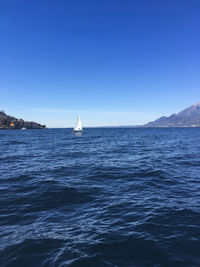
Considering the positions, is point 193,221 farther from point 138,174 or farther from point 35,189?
point 35,189

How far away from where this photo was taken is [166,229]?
258 inches

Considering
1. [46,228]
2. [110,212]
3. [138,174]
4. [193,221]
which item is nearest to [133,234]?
[110,212]

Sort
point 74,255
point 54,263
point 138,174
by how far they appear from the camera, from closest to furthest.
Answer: point 54,263, point 74,255, point 138,174

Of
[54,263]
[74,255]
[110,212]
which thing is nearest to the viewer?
[54,263]

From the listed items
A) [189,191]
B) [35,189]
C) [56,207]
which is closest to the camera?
[56,207]

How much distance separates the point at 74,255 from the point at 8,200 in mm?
6473

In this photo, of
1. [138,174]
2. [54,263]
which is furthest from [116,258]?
[138,174]

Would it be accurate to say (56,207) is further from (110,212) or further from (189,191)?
(189,191)

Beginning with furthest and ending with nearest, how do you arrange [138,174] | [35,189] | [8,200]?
[138,174] → [35,189] → [8,200]

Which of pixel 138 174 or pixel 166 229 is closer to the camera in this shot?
pixel 166 229

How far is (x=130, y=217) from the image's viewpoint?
24.6 ft

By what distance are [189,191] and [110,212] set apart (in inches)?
241

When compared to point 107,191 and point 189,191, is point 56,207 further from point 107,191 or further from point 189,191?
point 189,191

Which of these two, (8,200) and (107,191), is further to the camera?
(107,191)
